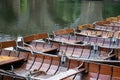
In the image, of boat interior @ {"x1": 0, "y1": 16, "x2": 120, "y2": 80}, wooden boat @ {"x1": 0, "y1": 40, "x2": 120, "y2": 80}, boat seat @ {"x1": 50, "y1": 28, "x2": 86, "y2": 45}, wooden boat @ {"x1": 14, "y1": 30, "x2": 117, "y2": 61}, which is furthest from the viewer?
boat seat @ {"x1": 50, "y1": 28, "x2": 86, "y2": 45}

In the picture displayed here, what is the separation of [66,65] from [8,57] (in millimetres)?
1527

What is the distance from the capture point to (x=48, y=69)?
24.0ft

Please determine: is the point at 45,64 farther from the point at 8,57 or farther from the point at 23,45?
the point at 23,45

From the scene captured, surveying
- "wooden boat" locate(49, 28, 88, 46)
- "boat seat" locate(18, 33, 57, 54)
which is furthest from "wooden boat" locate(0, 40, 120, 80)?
"wooden boat" locate(49, 28, 88, 46)

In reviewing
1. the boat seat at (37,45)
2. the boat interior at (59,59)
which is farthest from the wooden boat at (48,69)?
the boat seat at (37,45)

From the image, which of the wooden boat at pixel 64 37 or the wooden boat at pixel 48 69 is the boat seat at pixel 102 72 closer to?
the wooden boat at pixel 48 69

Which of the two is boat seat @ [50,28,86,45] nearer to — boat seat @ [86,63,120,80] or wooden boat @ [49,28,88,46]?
wooden boat @ [49,28,88,46]

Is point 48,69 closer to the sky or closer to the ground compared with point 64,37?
closer to the ground

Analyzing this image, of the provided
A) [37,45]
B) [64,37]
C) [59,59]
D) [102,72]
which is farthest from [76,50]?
[102,72]

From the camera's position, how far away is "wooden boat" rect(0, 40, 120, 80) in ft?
20.5

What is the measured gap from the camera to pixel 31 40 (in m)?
10.2

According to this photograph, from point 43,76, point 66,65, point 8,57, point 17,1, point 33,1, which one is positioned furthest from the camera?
point 33,1

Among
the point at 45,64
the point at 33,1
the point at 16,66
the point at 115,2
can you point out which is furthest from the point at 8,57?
the point at 115,2

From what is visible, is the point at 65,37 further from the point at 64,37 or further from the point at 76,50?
the point at 76,50
